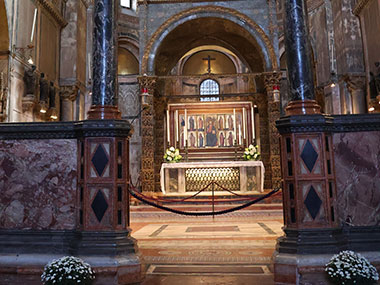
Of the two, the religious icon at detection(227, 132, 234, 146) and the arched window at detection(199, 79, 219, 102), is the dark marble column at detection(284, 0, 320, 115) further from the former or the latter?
the arched window at detection(199, 79, 219, 102)

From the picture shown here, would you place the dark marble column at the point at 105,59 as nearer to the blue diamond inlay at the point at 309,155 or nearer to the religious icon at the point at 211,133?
the blue diamond inlay at the point at 309,155

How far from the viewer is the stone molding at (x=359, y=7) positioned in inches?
525

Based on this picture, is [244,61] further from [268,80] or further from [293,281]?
[293,281]

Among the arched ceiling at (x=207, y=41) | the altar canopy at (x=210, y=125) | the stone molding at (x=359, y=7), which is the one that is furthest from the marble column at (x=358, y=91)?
the altar canopy at (x=210, y=125)

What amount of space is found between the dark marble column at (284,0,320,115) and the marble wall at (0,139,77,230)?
10.5 feet

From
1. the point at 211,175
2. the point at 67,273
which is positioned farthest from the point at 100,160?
the point at 211,175

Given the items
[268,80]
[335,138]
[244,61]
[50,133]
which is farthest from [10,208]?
[244,61]

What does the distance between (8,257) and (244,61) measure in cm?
1775

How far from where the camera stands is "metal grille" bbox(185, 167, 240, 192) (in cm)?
1517

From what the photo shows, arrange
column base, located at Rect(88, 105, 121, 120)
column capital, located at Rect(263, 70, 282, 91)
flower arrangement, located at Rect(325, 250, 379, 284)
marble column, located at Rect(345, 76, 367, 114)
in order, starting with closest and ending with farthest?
flower arrangement, located at Rect(325, 250, 379, 284) → column base, located at Rect(88, 105, 121, 120) → marble column, located at Rect(345, 76, 367, 114) → column capital, located at Rect(263, 70, 282, 91)

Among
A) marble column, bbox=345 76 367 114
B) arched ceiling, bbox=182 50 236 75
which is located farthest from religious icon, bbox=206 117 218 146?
marble column, bbox=345 76 367 114

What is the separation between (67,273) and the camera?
3666mm

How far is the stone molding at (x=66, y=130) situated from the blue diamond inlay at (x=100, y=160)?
0.79 feet

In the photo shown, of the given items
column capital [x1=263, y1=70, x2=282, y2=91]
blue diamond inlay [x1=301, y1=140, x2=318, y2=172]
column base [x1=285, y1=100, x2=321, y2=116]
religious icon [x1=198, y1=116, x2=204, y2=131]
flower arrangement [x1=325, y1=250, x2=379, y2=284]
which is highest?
column capital [x1=263, y1=70, x2=282, y2=91]
